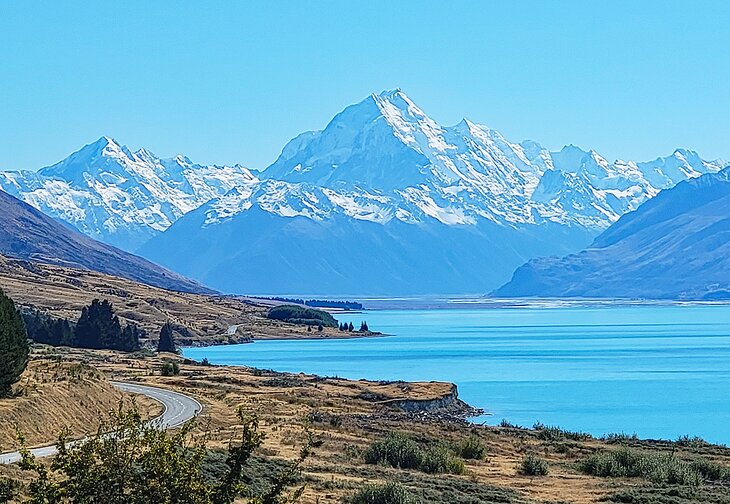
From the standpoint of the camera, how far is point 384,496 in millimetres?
28547

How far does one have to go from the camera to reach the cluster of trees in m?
126

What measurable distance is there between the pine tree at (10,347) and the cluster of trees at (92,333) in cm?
7612

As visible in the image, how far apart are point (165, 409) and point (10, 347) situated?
33.4 feet

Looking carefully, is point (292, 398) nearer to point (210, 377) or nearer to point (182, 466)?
point (210, 377)

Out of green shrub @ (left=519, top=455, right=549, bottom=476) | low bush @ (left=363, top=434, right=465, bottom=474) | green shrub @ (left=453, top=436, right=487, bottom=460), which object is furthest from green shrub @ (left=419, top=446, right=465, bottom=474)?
green shrub @ (left=453, top=436, right=487, bottom=460)

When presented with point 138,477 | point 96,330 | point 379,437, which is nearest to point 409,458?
point 379,437

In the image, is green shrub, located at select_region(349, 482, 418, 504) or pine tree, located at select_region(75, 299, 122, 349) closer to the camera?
green shrub, located at select_region(349, 482, 418, 504)

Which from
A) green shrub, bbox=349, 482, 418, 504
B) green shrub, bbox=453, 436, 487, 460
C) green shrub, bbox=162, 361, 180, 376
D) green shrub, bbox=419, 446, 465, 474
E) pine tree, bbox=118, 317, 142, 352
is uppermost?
pine tree, bbox=118, 317, 142, 352

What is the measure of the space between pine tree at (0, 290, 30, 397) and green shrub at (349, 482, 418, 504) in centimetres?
2020

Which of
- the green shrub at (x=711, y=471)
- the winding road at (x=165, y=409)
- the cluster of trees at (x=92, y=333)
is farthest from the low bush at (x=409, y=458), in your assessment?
the cluster of trees at (x=92, y=333)

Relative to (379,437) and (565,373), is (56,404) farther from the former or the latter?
(565,373)

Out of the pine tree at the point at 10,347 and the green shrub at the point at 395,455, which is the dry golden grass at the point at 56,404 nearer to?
the pine tree at the point at 10,347

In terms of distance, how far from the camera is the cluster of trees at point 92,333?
126 metres

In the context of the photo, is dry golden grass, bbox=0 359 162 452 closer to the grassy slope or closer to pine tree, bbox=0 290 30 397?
pine tree, bbox=0 290 30 397
